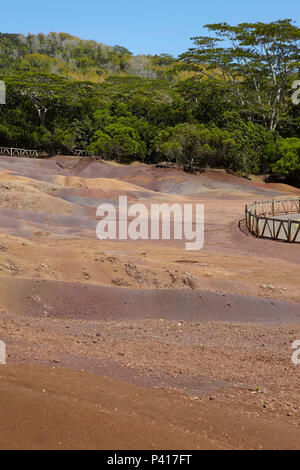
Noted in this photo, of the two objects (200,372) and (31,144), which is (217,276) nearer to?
(200,372)

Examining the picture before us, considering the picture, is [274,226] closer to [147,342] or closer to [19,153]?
[147,342]

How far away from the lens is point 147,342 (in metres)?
10.5

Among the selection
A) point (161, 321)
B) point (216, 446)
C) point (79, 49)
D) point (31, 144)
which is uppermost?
point (79, 49)

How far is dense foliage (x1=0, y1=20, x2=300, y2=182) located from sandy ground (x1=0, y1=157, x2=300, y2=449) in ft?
91.4

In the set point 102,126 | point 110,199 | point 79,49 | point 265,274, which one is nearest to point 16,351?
point 265,274

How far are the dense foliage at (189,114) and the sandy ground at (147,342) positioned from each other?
91.4 ft

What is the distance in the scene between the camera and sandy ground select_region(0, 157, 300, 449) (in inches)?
205

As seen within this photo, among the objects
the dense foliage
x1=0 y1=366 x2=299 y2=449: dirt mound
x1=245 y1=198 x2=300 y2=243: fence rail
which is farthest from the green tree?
x1=0 y1=366 x2=299 y2=449: dirt mound

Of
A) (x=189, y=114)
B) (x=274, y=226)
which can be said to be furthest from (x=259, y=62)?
(x=274, y=226)

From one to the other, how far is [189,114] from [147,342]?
53.2 metres

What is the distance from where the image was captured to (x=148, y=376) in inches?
326

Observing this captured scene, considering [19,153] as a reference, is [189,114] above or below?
above

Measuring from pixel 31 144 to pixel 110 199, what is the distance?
30.6m

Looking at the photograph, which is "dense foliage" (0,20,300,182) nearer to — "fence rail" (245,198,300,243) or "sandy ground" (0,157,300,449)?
"fence rail" (245,198,300,243)
